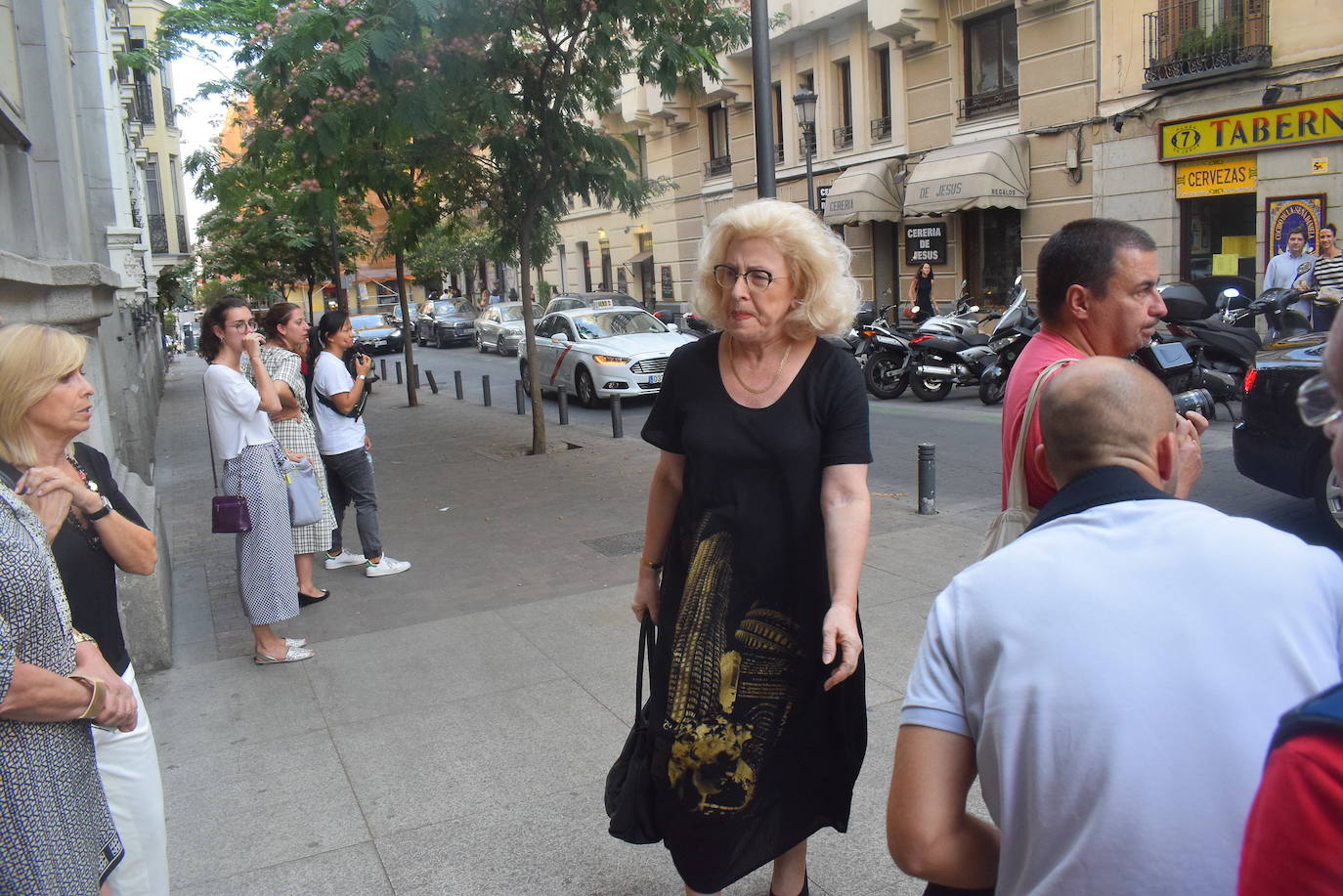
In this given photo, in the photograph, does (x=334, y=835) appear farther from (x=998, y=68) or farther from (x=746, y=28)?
(x=998, y=68)

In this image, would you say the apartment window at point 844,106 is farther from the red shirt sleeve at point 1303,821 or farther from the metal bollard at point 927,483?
the red shirt sleeve at point 1303,821

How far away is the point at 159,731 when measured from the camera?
15.8 ft

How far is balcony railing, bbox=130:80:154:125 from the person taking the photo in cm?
3227

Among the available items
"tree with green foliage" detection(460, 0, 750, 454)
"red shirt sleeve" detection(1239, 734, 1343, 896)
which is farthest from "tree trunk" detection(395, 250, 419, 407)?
"red shirt sleeve" detection(1239, 734, 1343, 896)

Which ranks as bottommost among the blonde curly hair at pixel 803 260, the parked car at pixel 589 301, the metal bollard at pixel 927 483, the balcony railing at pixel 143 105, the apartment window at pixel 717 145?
the metal bollard at pixel 927 483

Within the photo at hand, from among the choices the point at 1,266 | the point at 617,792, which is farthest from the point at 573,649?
the point at 1,266

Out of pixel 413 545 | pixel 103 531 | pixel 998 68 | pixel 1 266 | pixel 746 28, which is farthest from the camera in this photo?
pixel 998 68

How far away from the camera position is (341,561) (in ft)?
25.1

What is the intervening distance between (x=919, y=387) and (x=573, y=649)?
34.3 feet

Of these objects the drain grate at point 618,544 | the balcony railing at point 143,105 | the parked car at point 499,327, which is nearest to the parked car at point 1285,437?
the drain grate at point 618,544

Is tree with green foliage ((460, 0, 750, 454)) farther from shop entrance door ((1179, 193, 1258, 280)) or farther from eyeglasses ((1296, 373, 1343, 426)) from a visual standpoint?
eyeglasses ((1296, 373, 1343, 426))

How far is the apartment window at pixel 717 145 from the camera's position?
1242 inches

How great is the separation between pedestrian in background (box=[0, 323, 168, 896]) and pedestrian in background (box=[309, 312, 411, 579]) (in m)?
3.95

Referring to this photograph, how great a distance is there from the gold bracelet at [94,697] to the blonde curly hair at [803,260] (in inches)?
67.2
